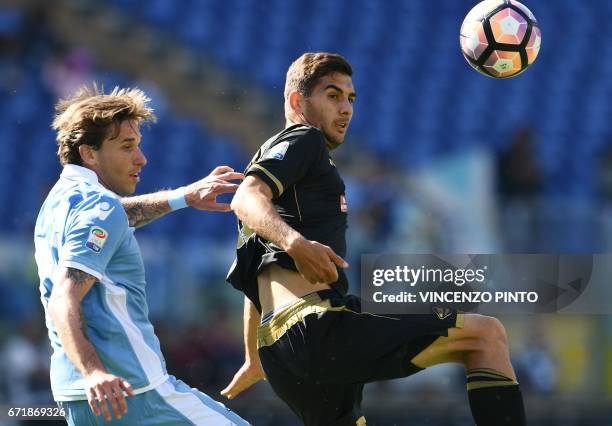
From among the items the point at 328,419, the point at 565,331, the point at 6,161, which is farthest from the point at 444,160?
the point at 328,419

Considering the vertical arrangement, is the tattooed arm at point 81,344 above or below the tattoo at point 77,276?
below

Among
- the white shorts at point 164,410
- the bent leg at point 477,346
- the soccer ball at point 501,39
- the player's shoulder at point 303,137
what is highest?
the soccer ball at point 501,39

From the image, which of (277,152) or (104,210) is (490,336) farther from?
(104,210)

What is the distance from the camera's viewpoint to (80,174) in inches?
169

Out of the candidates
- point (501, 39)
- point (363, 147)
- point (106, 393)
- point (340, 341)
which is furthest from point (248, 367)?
point (363, 147)

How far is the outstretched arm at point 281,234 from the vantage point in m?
3.90

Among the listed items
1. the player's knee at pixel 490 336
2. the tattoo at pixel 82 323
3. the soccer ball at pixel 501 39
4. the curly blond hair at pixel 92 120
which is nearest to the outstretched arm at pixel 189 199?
the curly blond hair at pixel 92 120

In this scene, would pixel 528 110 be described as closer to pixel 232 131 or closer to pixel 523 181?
pixel 523 181

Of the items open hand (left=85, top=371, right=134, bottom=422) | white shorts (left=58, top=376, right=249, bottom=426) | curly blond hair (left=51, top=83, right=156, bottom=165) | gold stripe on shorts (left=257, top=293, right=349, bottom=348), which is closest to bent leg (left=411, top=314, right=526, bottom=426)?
gold stripe on shorts (left=257, top=293, right=349, bottom=348)

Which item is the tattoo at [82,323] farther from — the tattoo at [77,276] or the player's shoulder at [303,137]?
the player's shoulder at [303,137]

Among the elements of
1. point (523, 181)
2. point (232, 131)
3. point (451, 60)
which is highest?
point (451, 60)

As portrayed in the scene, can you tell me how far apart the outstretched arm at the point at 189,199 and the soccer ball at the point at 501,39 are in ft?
5.04

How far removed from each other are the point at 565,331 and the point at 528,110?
502 centimetres

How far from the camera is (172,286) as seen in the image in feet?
30.0
